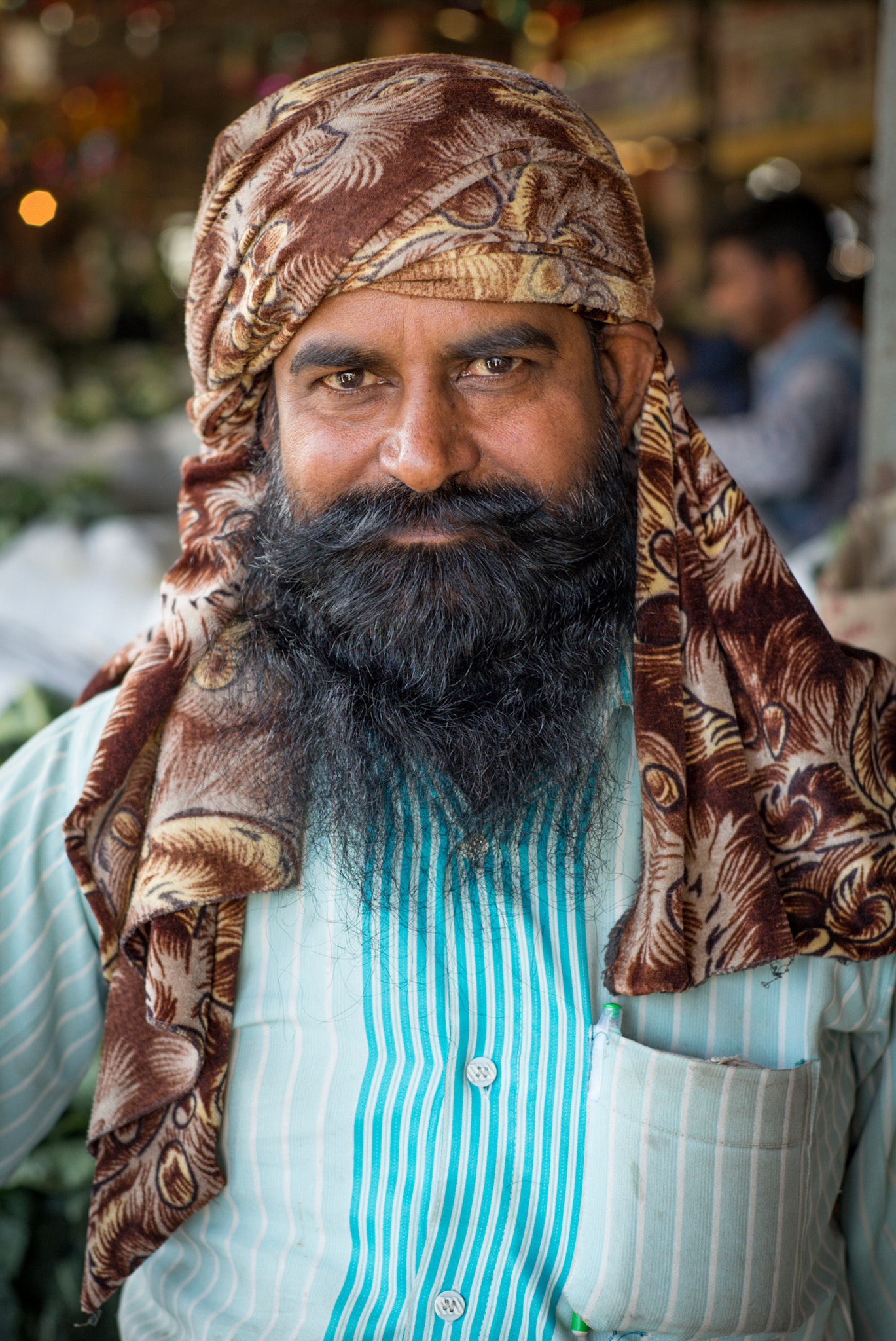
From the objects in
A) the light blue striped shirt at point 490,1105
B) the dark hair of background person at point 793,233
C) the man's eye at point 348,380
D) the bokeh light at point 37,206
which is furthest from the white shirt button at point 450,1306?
the bokeh light at point 37,206

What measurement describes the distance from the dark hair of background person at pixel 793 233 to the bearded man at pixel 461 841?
341cm

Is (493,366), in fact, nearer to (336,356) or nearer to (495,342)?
(495,342)

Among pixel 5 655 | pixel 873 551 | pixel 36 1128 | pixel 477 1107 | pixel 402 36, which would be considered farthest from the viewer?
pixel 402 36

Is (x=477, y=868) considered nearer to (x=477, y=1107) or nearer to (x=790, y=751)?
(x=477, y=1107)

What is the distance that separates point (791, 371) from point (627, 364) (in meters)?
3.00

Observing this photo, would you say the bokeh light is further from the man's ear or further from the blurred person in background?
the man's ear

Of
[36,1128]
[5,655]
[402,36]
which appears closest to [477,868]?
[36,1128]

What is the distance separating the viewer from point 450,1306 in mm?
1220

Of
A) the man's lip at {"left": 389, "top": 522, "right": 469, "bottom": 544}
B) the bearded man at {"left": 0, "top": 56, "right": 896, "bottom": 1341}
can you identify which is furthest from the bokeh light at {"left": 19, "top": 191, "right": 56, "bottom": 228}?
the man's lip at {"left": 389, "top": 522, "right": 469, "bottom": 544}

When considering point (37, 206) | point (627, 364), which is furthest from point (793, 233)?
point (37, 206)

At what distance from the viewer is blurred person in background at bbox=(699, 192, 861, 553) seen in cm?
393

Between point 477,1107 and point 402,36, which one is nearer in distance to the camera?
point 477,1107

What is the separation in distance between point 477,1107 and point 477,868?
0.26 m

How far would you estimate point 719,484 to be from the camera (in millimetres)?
1341
